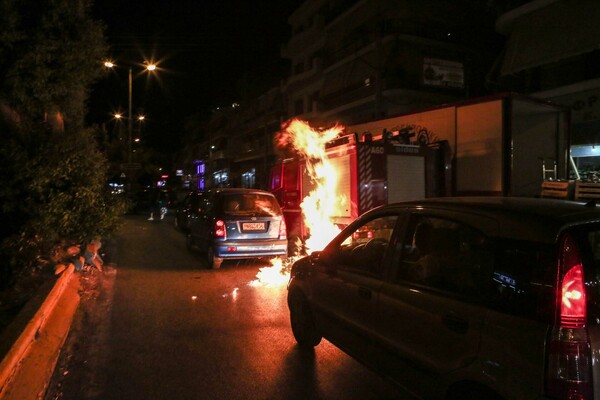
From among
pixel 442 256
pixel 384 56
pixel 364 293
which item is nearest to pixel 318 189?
pixel 364 293

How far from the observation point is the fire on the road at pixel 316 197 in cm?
1003

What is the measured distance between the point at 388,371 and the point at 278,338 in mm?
2292

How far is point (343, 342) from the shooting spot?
169 inches

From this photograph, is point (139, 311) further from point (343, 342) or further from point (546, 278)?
point (546, 278)

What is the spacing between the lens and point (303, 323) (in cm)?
519

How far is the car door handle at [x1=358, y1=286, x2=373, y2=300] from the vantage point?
3818 mm

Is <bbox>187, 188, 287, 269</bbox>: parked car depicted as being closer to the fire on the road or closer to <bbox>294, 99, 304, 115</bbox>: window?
the fire on the road

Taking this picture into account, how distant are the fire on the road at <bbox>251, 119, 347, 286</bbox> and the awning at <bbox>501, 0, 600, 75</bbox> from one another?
25.7 ft

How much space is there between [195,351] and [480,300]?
3.48 meters

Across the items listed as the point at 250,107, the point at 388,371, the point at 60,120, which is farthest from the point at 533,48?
the point at 250,107

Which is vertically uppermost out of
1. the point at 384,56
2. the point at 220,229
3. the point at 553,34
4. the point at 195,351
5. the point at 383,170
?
the point at 384,56

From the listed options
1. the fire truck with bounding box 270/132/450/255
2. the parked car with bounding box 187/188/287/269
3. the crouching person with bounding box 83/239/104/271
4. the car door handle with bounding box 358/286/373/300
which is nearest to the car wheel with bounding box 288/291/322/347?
the car door handle with bounding box 358/286/373/300

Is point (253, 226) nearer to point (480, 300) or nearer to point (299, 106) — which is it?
point (480, 300)

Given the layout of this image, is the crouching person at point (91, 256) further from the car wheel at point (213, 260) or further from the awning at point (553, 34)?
the awning at point (553, 34)
